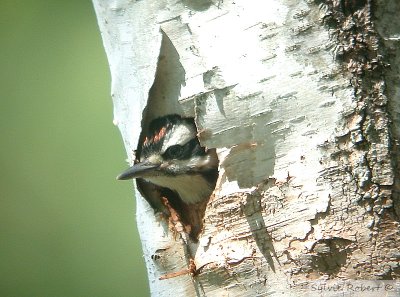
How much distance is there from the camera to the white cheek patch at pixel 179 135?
4.78 meters

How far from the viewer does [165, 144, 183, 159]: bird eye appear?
520cm

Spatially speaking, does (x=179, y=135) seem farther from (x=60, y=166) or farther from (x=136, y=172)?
(x=60, y=166)

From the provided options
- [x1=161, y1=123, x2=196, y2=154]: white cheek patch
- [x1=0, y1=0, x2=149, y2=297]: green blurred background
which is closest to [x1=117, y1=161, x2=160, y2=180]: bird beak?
[x1=161, y1=123, x2=196, y2=154]: white cheek patch

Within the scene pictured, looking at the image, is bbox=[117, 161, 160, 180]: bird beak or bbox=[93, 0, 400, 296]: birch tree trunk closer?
bbox=[93, 0, 400, 296]: birch tree trunk

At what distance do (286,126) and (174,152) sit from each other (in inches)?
61.2

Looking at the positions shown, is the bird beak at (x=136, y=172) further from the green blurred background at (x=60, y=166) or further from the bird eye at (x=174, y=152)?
the green blurred background at (x=60, y=166)

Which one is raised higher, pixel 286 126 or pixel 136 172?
pixel 136 172

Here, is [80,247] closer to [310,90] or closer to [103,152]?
[103,152]

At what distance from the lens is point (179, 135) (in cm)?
494

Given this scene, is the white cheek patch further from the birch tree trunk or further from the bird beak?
the birch tree trunk

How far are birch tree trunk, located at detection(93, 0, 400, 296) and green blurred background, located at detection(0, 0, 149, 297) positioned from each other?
11.0ft

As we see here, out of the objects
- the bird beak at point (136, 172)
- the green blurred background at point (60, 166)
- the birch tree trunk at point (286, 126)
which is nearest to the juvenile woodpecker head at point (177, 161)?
the bird beak at point (136, 172)

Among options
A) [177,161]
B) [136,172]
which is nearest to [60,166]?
[177,161]

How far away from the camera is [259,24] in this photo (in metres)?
3.91
